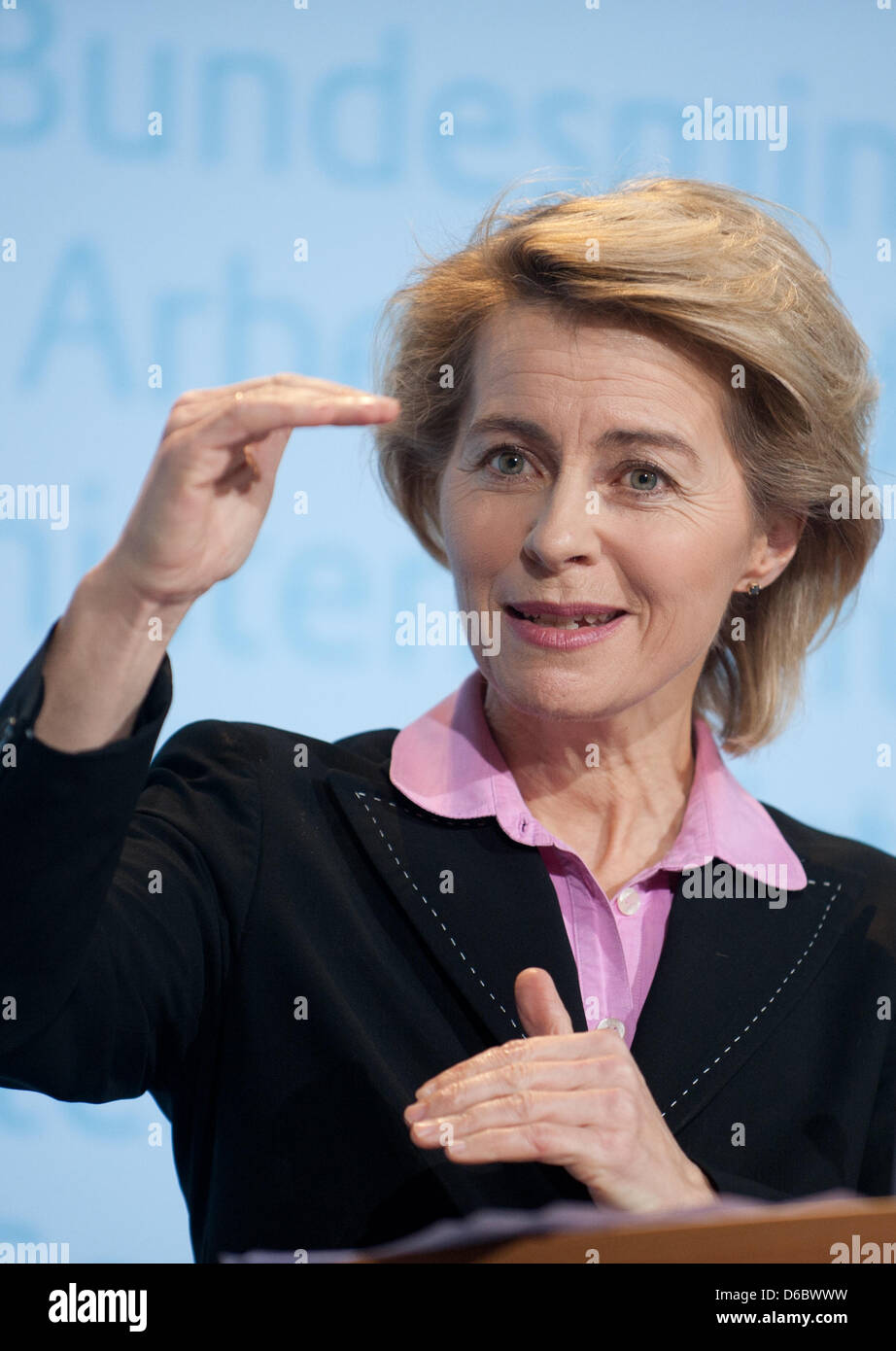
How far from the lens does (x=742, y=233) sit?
1422mm

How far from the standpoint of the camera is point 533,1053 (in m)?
1.00

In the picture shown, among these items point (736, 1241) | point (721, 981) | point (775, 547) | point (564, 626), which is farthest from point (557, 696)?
point (736, 1241)

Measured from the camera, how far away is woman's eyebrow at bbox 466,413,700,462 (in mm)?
1312

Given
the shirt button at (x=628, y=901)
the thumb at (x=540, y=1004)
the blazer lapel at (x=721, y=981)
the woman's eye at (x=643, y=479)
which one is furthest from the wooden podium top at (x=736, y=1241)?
the woman's eye at (x=643, y=479)

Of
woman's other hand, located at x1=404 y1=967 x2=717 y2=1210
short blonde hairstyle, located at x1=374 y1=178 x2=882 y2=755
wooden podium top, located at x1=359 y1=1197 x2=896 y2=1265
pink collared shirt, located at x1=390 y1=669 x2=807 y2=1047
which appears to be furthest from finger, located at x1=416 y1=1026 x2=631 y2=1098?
short blonde hairstyle, located at x1=374 y1=178 x2=882 y2=755

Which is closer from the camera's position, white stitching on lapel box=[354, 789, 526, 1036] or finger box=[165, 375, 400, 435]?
finger box=[165, 375, 400, 435]

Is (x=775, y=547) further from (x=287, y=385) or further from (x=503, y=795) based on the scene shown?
(x=287, y=385)

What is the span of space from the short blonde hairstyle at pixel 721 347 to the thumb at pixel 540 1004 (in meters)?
0.59

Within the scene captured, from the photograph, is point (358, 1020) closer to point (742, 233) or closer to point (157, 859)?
point (157, 859)

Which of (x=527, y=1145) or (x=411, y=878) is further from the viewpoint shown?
(x=411, y=878)

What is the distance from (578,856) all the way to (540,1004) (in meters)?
0.29

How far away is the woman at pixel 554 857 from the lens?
1.18 meters

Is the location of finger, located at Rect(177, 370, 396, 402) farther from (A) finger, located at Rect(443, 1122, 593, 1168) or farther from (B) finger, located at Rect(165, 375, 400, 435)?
(A) finger, located at Rect(443, 1122, 593, 1168)
